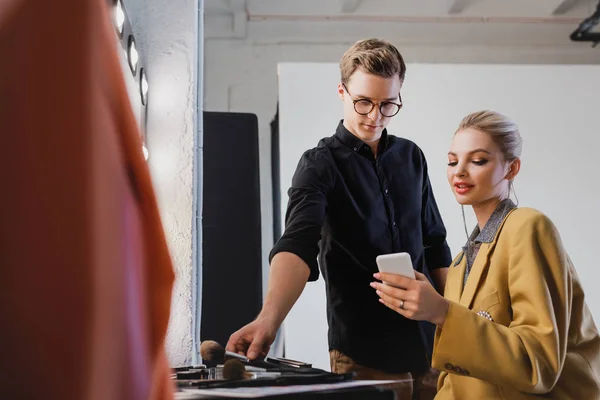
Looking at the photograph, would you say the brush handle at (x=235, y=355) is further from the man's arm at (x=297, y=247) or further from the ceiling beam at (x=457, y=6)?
the ceiling beam at (x=457, y=6)

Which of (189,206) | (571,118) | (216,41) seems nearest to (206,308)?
(189,206)

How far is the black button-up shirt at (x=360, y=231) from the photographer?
1391 mm

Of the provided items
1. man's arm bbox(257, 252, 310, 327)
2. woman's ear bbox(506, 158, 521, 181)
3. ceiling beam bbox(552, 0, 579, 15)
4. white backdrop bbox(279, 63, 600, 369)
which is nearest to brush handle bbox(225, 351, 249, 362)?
man's arm bbox(257, 252, 310, 327)

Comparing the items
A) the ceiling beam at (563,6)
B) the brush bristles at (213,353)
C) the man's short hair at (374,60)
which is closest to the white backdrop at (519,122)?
the ceiling beam at (563,6)

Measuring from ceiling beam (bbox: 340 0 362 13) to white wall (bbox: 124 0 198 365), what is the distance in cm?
250

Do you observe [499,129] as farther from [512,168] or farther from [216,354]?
[216,354]

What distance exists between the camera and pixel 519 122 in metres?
3.23

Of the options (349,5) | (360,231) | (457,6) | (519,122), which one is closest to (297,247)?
(360,231)

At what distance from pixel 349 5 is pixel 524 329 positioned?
330 centimetres

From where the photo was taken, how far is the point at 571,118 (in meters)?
3.23

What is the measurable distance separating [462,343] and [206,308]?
1090 mm

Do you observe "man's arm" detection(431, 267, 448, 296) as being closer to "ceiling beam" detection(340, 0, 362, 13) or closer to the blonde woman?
the blonde woman

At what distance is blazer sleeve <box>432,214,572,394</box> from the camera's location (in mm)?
938

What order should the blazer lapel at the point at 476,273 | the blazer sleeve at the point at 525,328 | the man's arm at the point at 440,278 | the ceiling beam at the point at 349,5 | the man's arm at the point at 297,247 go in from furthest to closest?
the ceiling beam at the point at 349,5 → the man's arm at the point at 440,278 → the man's arm at the point at 297,247 → the blazer lapel at the point at 476,273 → the blazer sleeve at the point at 525,328
